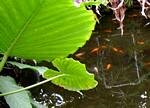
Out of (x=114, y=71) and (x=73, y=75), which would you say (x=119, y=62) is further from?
(x=73, y=75)

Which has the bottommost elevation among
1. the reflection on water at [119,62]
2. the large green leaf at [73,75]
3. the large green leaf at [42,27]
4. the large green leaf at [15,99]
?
the reflection on water at [119,62]

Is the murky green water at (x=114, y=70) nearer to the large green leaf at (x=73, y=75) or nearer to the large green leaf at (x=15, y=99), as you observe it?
the large green leaf at (x=15, y=99)

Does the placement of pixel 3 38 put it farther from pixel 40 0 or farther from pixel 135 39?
pixel 135 39

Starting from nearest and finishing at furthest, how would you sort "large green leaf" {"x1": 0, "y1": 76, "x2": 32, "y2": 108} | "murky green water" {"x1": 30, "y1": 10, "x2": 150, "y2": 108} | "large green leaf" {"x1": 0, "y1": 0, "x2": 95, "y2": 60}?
1. "large green leaf" {"x1": 0, "y1": 0, "x2": 95, "y2": 60}
2. "large green leaf" {"x1": 0, "y1": 76, "x2": 32, "y2": 108}
3. "murky green water" {"x1": 30, "y1": 10, "x2": 150, "y2": 108}

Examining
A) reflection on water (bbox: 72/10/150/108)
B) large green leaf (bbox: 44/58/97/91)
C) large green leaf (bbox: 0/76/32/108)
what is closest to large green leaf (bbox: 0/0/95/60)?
large green leaf (bbox: 44/58/97/91)

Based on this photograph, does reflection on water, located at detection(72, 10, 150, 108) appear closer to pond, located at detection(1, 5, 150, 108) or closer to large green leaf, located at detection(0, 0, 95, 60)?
pond, located at detection(1, 5, 150, 108)

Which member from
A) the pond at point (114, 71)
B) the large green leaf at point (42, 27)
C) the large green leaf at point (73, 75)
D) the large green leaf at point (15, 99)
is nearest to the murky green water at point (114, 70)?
the pond at point (114, 71)
